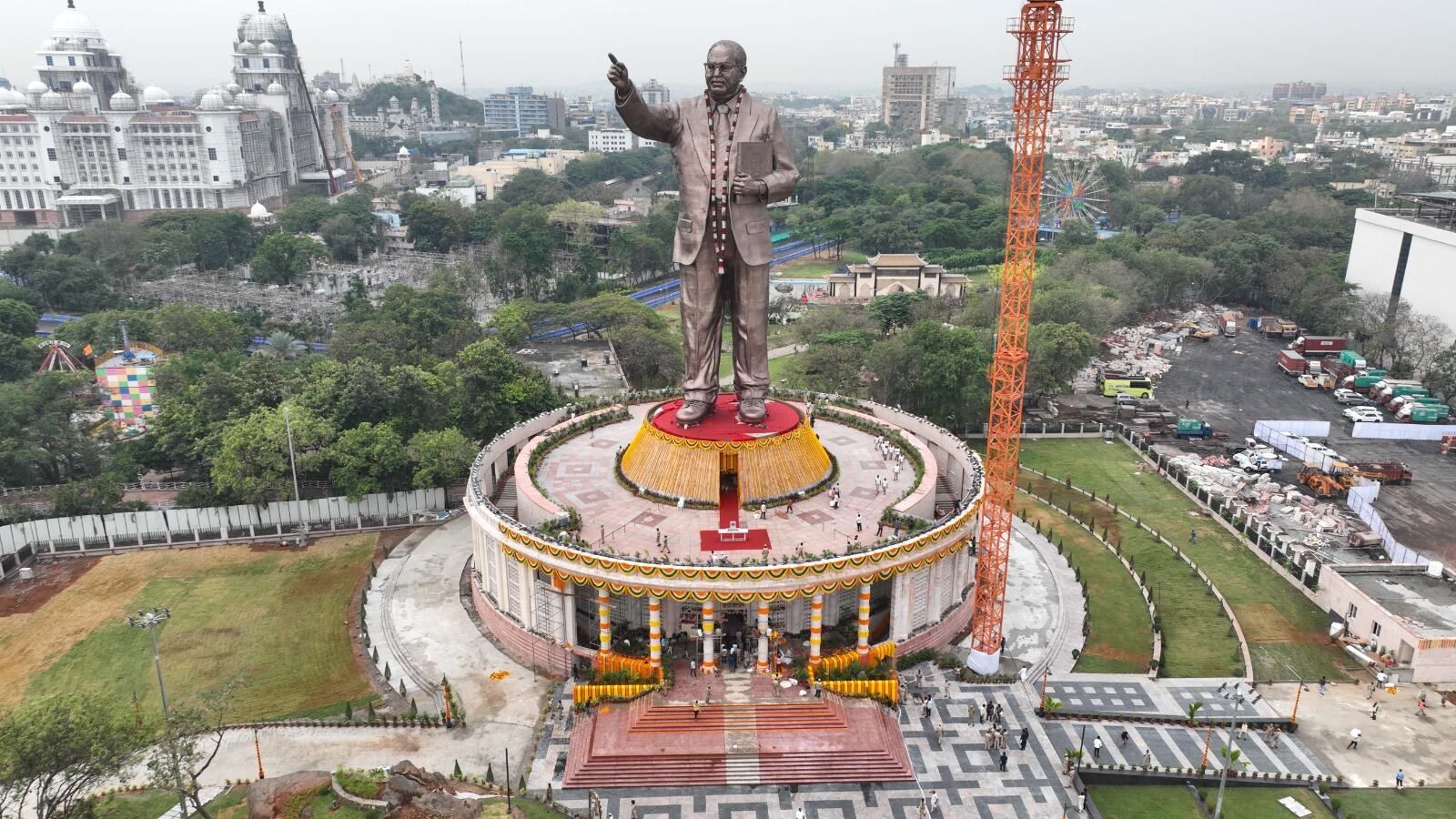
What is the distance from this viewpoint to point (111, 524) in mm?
40531

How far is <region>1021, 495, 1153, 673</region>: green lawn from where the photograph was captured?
109 ft

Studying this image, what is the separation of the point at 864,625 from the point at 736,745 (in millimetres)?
6134

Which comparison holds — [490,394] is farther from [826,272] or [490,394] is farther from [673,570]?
[826,272]

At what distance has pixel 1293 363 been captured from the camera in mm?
68938

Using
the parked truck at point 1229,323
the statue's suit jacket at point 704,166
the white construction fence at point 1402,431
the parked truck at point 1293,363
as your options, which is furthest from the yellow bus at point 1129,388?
the statue's suit jacket at point 704,166

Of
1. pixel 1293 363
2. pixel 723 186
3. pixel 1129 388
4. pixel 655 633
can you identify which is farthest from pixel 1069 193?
pixel 655 633

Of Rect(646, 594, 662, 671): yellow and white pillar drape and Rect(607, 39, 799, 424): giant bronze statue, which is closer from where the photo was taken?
Rect(646, 594, 662, 671): yellow and white pillar drape

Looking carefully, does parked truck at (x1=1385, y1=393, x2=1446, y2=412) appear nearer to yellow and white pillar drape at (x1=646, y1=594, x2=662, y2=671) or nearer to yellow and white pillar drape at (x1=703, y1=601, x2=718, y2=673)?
yellow and white pillar drape at (x1=703, y1=601, x2=718, y2=673)

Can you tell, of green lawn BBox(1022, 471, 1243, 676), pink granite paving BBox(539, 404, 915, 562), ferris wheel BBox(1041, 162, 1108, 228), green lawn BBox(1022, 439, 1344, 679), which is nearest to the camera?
pink granite paving BBox(539, 404, 915, 562)

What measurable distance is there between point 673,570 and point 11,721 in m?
16.7

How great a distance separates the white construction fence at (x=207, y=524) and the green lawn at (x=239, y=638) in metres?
1.31

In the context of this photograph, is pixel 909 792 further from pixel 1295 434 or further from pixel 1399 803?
pixel 1295 434

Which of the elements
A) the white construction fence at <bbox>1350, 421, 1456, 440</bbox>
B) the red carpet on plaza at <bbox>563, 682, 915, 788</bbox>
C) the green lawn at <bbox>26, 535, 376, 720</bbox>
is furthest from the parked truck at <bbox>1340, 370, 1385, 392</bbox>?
the green lawn at <bbox>26, 535, 376, 720</bbox>

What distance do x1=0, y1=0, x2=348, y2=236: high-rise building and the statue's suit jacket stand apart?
105m
